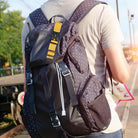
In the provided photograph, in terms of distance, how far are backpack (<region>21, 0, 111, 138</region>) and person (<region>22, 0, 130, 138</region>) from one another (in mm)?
68

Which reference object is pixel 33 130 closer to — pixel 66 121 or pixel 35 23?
pixel 66 121

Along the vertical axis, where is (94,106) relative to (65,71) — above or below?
below

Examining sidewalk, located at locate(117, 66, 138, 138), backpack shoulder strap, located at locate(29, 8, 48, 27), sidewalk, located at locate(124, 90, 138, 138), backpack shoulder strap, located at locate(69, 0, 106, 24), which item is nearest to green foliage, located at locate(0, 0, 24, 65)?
sidewalk, located at locate(117, 66, 138, 138)

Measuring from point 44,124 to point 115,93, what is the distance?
65cm

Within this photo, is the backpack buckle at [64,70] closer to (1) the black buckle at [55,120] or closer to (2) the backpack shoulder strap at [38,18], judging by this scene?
(1) the black buckle at [55,120]

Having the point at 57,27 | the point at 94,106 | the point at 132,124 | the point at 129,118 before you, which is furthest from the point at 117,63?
the point at 129,118

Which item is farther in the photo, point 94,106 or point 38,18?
point 38,18

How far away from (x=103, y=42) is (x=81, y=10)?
0.22 m

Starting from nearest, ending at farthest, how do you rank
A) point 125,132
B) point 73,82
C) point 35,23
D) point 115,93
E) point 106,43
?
point 73,82
point 106,43
point 35,23
point 115,93
point 125,132

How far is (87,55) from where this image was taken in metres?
1.53

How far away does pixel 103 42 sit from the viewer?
1493mm

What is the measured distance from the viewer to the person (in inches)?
57.8

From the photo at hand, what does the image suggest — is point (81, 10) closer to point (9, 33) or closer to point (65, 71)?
point (65, 71)

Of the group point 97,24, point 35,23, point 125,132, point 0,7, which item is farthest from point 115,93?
point 0,7
